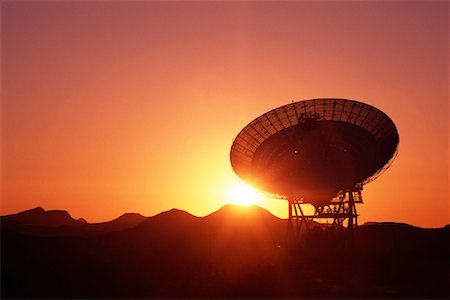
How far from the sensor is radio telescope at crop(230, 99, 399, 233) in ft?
173

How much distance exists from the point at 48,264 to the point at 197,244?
4519cm

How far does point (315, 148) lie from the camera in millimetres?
54656

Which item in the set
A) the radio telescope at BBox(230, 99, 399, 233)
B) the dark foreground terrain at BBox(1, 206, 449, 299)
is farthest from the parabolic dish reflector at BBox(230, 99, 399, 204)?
the dark foreground terrain at BBox(1, 206, 449, 299)

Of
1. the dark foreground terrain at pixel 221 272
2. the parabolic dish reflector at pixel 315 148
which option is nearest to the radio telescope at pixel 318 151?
the parabolic dish reflector at pixel 315 148

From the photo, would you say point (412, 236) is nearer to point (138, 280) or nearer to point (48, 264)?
point (138, 280)

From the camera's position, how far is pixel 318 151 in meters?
54.6

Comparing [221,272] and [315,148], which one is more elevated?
[315,148]

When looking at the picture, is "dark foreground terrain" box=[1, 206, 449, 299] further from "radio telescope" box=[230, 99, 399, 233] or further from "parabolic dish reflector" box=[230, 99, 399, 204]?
"parabolic dish reflector" box=[230, 99, 399, 204]

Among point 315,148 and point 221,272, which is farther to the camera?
point 315,148

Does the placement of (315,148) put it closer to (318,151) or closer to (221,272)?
(318,151)

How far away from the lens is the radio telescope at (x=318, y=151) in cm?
5278

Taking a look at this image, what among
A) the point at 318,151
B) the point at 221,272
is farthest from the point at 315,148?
the point at 221,272

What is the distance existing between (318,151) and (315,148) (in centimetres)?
49

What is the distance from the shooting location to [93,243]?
257ft
